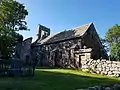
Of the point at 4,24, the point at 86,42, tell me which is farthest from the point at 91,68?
the point at 4,24

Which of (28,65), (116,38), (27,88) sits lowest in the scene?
(27,88)

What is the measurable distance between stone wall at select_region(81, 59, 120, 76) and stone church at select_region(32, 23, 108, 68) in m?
1.65

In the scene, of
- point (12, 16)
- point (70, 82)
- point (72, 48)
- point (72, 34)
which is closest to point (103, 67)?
point (72, 48)

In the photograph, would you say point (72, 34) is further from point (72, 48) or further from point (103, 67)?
point (103, 67)

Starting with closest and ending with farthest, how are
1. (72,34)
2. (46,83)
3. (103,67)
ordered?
1. (46,83)
2. (103,67)
3. (72,34)

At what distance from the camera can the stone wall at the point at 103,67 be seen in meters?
27.2

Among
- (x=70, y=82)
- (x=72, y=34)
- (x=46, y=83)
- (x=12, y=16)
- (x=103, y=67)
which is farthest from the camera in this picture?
(x=12, y=16)

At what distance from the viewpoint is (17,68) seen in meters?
20.2

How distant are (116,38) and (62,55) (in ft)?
105

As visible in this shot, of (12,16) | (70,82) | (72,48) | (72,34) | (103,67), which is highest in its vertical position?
(12,16)

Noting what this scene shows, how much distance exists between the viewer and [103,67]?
29.0 metres

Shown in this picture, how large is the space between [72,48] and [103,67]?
1169 centimetres

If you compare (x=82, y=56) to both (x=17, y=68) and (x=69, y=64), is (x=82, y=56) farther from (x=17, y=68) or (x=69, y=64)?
(x=17, y=68)

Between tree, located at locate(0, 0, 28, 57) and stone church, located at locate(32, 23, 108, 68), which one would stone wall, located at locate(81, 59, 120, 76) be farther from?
tree, located at locate(0, 0, 28, 57)
